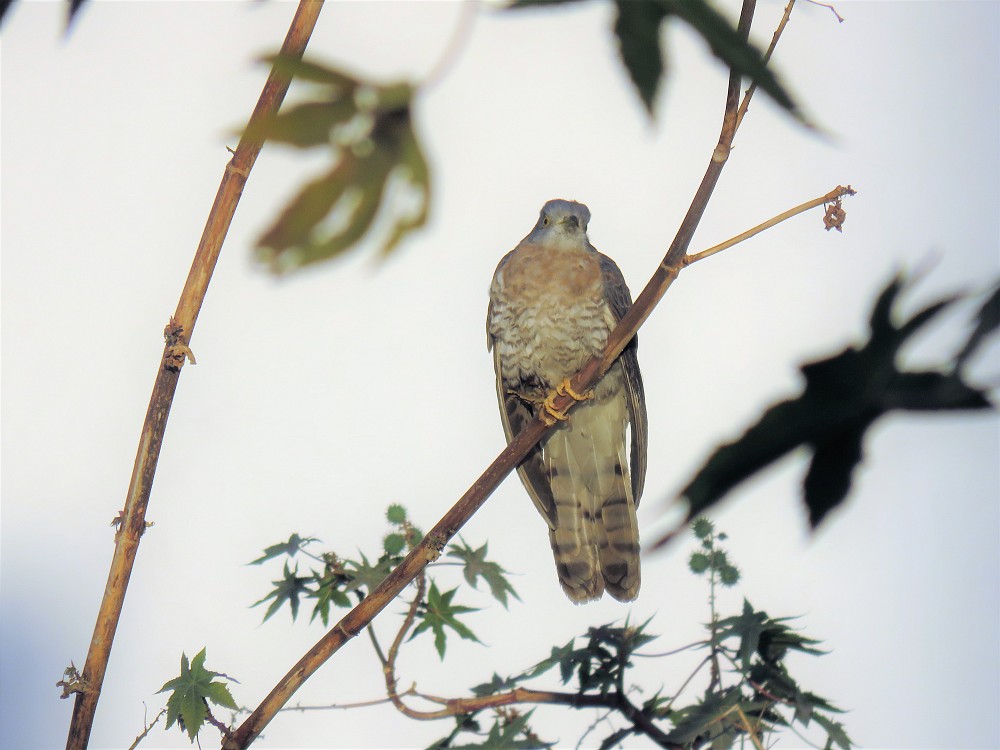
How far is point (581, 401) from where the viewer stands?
5047 millimetres

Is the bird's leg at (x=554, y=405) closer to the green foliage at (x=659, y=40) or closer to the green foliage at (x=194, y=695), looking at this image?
the green foliage at (x=194, y=695)

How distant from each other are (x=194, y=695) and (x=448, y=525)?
91 centimetres

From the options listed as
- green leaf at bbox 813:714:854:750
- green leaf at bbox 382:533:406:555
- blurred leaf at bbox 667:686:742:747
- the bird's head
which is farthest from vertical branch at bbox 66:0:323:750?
the bird's head

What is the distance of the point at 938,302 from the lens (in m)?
0.77

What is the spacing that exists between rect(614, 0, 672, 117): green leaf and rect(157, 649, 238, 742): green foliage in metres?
2.33

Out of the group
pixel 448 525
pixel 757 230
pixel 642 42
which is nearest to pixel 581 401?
pixel 448 525

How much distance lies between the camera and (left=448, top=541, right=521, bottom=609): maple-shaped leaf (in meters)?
3.60

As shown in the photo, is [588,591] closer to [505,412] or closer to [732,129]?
[505,412]

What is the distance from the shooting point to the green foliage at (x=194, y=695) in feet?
8.99

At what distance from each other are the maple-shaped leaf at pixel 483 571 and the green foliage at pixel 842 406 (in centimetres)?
286

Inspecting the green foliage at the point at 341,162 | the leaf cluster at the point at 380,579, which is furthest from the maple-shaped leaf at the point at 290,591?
the green foliage at the point at 341,162

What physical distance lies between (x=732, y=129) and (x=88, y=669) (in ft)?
5.35

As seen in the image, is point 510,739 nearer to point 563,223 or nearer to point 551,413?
point 551,413

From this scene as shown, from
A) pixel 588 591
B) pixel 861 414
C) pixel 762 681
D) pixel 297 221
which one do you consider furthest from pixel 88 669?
Result: pixel 588 591
